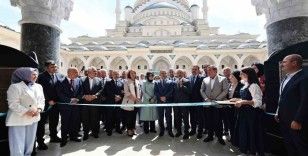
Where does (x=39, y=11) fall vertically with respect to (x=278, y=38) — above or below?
above

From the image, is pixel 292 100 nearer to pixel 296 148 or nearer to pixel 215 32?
pixel 296 148

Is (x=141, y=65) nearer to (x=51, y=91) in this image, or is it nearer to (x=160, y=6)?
(x=160, y=6)

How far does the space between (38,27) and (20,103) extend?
307 centimetres

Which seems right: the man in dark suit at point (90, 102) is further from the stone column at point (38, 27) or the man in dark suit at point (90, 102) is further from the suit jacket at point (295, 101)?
the suit jacket at point (295, 101)

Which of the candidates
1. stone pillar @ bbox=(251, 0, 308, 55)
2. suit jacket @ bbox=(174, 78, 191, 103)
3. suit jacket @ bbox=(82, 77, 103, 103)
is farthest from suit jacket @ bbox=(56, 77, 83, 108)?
stone pillar @ bbox=(251, 0, 308, 55)

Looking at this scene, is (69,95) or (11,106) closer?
(11,106)

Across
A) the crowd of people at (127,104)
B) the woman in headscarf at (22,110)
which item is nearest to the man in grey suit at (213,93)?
the crowd of people at (127,104)

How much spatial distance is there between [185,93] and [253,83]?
6.34 ft

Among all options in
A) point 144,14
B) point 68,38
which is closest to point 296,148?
point 68,38

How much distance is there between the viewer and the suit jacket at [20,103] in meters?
3.56

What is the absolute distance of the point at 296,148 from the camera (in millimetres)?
3084

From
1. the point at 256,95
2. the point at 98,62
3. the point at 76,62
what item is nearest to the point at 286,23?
the point at 256,95

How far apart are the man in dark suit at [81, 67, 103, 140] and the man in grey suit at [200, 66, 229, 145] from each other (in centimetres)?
236

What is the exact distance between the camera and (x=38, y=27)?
244 inches
